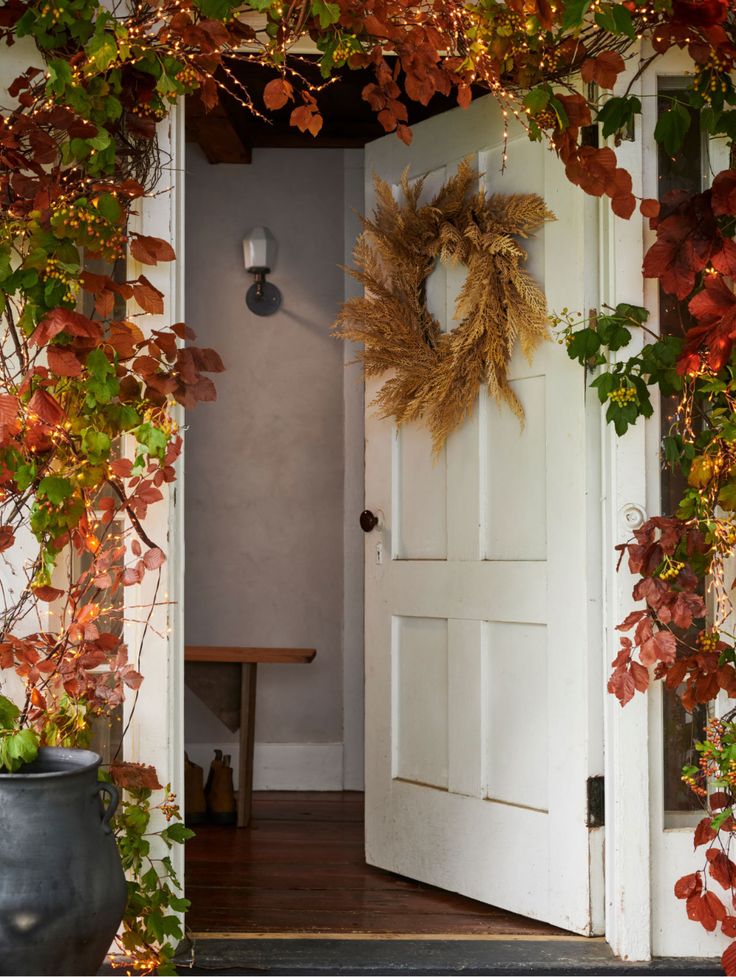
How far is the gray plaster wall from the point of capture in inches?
175

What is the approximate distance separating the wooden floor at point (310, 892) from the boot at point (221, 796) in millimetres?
68

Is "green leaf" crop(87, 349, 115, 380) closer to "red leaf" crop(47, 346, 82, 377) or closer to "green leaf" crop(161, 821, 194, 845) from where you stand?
"red leaf" crop(47, 346, 82, 377)

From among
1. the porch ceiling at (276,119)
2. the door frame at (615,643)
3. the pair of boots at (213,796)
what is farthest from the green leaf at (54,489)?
the porch ceiling at (276,119)

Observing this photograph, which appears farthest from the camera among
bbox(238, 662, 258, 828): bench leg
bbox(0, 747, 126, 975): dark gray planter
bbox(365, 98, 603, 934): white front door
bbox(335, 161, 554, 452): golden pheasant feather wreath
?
bbox(238, 662, 258, 828): bench leg

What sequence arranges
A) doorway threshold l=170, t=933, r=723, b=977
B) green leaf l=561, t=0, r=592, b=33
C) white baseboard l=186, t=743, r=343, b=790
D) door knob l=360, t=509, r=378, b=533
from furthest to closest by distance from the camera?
white baseboard l=186, t=743, r=343, b=790
door knob l=360, t=509, r=378, b=533
doorway threshold l=170, t=933, r=723, b=977
green leaf l=561, t=0, r=592, b=33

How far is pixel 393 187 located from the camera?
3.25 m

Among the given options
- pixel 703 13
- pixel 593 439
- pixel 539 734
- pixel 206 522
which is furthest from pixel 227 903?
pixel 703 13

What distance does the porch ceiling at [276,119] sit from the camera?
3.96 meters

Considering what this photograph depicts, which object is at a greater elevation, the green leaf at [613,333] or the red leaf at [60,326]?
the green leaf at [613,333]

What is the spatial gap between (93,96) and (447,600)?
1.64 meters

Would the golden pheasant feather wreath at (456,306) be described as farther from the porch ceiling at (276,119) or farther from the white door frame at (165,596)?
the porch ceiling at (276,119)

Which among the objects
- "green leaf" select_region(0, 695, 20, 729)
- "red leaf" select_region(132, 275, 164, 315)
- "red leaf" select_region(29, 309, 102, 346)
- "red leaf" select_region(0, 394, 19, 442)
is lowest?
"green leaf" select_region(0, 695, 20, 729)

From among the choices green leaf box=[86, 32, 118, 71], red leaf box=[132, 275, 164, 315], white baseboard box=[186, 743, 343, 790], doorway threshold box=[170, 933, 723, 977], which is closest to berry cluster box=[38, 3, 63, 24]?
green leaf box=[86, 32, 118, 71]

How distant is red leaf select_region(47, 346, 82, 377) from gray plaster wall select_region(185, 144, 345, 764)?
230 centimetres
